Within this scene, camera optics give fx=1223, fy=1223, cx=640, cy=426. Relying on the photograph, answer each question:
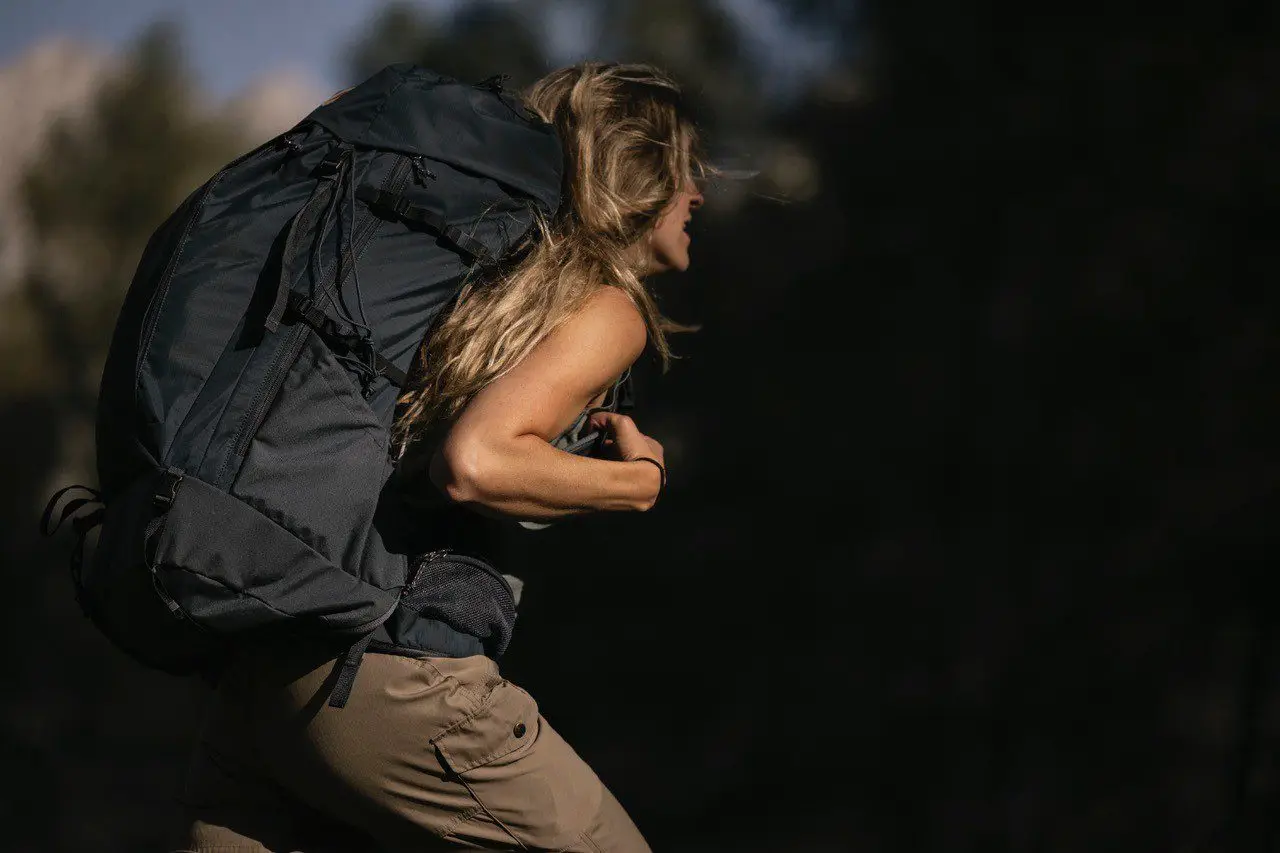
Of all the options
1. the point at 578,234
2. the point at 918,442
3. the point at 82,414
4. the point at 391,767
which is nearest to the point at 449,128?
the point at 578,234

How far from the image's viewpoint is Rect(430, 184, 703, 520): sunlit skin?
3.89 feet

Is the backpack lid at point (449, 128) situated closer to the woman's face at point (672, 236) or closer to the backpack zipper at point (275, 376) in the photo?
the backpack zipper at point (275, 376)

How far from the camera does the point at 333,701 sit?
47.1 inches

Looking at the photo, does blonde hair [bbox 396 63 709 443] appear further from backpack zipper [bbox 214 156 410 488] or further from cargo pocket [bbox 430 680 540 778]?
cargo pocket [bbox 430 680 540 778]

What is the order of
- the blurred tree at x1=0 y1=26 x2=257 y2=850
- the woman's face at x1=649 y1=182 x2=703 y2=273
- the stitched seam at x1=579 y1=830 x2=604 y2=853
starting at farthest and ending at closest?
the blurred tree at x1=0 y1=26 x2=257 y2=850
the woman's face at x1=649 y1=182 x2=703 y2=273
the stitched seam at x1=579 y1=830 x2=604 y2=853

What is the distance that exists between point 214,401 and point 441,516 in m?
0.28

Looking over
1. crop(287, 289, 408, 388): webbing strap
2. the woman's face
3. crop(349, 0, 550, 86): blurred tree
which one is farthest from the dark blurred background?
crop(287, 289, 408, 388): webbing strap

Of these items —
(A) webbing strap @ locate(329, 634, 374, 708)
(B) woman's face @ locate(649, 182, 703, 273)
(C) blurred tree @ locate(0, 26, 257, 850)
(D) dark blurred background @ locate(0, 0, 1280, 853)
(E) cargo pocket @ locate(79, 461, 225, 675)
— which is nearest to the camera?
(E) cargo pocket @ locate(79, 461, 225, 675)

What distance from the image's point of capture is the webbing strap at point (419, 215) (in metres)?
1.19

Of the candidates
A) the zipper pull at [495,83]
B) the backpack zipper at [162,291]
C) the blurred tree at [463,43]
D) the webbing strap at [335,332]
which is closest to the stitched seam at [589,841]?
the webbing strap at [335,332]

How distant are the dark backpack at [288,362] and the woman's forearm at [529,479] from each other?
2.9 inches

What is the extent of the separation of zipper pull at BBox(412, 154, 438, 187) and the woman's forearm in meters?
0.26

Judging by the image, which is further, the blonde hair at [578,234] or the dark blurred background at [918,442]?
the dark blurred background at [918,442]

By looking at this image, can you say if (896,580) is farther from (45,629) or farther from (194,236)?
(45,629)
